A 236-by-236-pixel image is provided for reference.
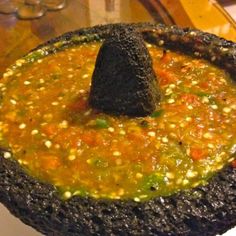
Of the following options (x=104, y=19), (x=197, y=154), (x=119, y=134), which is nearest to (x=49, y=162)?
(x=119, y=134)

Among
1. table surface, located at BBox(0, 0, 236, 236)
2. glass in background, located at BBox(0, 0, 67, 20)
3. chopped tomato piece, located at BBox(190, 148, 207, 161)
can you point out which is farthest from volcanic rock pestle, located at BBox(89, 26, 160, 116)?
glass in background, located at BBox(0, 0, 67, 20)

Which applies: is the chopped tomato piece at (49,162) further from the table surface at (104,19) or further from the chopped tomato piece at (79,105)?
the table surface at (104,19)

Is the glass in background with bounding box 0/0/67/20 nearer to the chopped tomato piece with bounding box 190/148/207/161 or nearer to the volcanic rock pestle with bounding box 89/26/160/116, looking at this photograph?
the volcanic rock pestle with bounding box 89/26/160/116

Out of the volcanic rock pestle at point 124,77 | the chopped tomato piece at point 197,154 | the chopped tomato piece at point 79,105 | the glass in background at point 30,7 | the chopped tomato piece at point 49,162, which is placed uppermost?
the volcanic rock pestle at point 124,77

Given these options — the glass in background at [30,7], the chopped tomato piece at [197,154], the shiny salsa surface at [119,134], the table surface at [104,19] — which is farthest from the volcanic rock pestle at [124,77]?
the glass in background at [30,7]

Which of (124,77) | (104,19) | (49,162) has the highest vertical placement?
(124,77)

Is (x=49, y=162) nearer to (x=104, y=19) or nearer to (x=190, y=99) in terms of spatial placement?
(x=190, y=99)

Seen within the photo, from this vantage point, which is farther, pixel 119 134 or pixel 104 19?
pixel 104 19
